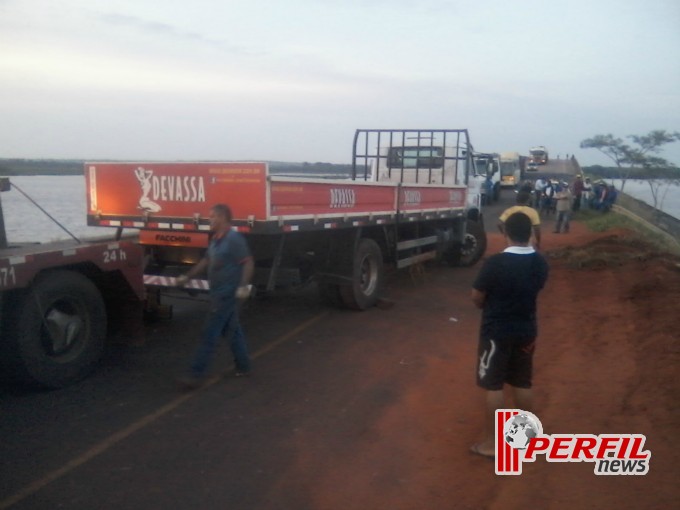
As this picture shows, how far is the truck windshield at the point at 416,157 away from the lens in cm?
1461

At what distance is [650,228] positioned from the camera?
2775 cm

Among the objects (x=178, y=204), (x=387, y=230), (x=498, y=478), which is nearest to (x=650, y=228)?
(x=387, y=230)

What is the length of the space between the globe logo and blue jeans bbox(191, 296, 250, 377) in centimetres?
293

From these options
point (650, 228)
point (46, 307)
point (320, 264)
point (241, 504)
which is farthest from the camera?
point (650, 228)

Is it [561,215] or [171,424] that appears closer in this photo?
[171,424]

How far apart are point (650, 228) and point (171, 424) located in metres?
26.0

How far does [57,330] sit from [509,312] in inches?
164

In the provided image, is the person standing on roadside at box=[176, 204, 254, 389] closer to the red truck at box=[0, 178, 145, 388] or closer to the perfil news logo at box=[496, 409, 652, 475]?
the red truck at box=[0, 178, 145, 388]

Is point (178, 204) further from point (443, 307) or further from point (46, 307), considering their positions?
point (443, 307)

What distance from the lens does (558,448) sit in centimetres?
484

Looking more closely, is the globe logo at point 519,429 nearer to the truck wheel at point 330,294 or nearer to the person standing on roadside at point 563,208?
the truck wheel at point 330,294

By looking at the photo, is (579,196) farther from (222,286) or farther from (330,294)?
(222,286)

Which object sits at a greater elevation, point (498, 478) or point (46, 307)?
point (46, 307)

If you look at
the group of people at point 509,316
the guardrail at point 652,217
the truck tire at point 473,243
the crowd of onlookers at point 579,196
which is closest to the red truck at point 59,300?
the group of people at point 509,316
